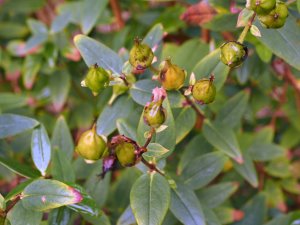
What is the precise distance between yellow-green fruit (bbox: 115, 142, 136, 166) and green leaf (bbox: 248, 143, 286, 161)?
612mm

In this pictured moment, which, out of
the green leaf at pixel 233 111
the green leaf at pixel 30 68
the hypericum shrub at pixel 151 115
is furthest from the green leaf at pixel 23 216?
the green leaf at pixel 30 68

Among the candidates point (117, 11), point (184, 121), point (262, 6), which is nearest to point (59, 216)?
point (184, 121)

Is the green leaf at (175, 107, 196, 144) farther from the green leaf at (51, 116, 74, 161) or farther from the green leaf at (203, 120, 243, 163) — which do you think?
the green leaf at (51, 116, 74, 161)

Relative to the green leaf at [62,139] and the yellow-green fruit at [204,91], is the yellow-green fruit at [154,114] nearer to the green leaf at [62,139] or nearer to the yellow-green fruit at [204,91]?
the yellow-green fruit at [204,91]

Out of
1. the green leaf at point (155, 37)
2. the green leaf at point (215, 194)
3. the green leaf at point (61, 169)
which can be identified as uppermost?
the green leaf at point (155, 37)

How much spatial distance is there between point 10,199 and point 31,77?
2.15 feet

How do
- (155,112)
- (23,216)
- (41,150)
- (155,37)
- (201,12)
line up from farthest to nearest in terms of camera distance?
(201,12)
(155,37)
(41,150)
(23,216)
(155,112)

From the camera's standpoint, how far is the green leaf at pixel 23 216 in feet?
3.02

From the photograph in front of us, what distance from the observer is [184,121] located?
1.09 meters

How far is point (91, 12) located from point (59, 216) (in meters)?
0.61

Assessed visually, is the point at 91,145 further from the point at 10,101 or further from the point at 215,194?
the point at 10,101

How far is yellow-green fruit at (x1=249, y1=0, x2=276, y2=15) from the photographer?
2.72 feet

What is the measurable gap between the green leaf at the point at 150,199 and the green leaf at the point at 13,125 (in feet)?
1.00

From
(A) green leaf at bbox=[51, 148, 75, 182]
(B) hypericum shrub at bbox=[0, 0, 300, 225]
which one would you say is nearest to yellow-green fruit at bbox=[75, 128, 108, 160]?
(B) hypericum shrub at bbox=[0, 0, 300, 225]
